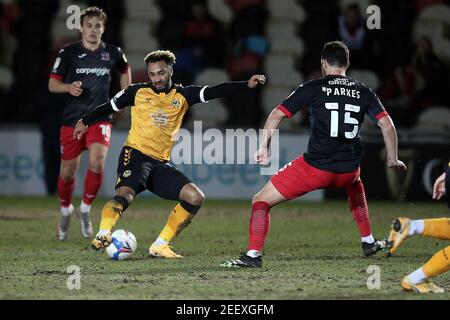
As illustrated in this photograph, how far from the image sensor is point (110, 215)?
8.93 metres

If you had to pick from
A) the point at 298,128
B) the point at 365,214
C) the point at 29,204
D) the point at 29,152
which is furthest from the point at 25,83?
the point at 365,214

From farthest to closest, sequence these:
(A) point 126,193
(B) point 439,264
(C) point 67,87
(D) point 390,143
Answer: (C) point 67,87 < (A) point 126,193 < (D) point 390,143 < (B) point 439,264

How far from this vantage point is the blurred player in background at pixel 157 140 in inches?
360

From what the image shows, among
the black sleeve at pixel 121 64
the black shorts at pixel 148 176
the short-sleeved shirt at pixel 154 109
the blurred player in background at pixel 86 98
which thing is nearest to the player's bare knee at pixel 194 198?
the black shorts at pixel 148 176

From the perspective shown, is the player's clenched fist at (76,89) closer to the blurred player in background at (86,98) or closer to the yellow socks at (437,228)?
the blurred player in background at (86,98)

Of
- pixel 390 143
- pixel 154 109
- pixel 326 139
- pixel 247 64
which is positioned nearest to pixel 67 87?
pixel 154 109

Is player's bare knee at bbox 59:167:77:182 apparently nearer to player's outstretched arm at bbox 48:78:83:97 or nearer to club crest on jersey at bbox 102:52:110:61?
player's outstretched arm at bbox 48:78:83:97

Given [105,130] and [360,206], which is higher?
[105,130]

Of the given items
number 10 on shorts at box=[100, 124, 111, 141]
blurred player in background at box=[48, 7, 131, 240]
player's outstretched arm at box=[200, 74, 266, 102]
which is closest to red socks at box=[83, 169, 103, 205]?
blurred player in background at box=[48, 7, 131, 240]

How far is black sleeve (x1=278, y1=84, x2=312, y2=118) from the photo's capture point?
27.4 feet

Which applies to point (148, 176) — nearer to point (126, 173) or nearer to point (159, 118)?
point (126, 173)

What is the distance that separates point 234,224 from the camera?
12.3 metres

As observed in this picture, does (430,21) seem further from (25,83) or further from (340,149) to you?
(340,149)

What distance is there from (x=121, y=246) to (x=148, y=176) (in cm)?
69
